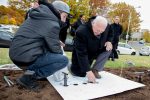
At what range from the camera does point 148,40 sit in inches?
2616

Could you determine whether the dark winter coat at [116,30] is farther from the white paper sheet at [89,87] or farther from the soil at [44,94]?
the soil at [44,94]

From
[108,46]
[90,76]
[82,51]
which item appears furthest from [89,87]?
[108,46]

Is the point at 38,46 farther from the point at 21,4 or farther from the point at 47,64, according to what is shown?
the point at 21,4

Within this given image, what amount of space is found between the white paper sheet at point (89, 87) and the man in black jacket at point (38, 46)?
34cm

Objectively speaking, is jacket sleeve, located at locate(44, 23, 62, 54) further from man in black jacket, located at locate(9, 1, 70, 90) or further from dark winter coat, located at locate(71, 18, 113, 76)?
dark winter coat, located at locate(71, 18, 113, 76)

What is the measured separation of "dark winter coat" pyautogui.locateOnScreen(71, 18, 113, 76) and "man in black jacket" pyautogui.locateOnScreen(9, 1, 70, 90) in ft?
0.95

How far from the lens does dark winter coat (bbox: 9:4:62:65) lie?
4.10 metres

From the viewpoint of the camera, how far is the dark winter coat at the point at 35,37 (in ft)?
13.5

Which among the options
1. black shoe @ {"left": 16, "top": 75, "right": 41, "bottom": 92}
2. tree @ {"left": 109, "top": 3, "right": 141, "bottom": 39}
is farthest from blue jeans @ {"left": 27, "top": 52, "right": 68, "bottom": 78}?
tree @ {"left": 109, "top": 3, "right": 141, "bottom": 39}

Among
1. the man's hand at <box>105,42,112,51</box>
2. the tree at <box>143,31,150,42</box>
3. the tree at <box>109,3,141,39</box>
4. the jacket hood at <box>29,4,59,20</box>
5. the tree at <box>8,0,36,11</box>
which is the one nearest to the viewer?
the jacket hood at <box>29,4,59,20</box>

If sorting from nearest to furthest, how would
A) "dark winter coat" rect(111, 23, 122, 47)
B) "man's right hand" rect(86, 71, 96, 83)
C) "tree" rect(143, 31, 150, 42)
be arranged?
"man's right hand" rect(86, 71, 96, 83) < "dark winter coat" rect(111, 23, 122, 47) < "tree" rect(143, 31, 150, 42)

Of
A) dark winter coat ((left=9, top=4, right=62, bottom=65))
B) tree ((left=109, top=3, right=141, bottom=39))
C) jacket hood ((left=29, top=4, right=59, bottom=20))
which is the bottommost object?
tree ((left=109, top=3, right=141, bottom=39))

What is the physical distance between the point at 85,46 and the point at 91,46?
0.43 feet

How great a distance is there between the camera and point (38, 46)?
4172 millimetres
